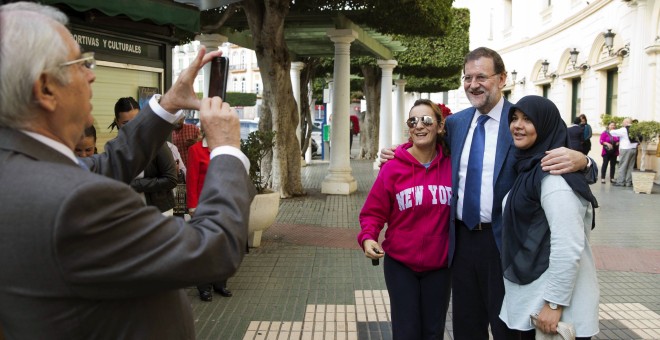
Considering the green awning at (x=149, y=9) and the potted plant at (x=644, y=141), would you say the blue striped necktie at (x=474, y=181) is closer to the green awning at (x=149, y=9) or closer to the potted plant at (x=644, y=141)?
the green awning at (x=149, y=9)

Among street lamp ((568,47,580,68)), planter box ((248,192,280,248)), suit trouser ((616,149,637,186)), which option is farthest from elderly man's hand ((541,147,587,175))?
street lamp ((568,47,580,68))

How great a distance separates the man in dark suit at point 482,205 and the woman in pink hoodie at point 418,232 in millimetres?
91

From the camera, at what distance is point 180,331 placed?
1.63m

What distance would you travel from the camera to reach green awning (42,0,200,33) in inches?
191

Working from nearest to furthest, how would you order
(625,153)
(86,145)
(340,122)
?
(86,145)
(340,122)
(625,153)

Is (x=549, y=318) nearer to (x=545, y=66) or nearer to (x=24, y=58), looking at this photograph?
(x=24, y=58)

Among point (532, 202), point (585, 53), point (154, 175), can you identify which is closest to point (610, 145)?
point (585, 53)

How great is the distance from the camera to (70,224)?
1262 millimetres

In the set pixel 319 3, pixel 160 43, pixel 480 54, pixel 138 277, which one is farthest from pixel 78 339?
pixel 319 3

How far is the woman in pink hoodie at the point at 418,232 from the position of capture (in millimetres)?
3402

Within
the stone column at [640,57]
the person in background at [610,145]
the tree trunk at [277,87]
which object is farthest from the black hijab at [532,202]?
the stone column at [640,57]

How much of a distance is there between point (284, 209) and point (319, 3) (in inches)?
161

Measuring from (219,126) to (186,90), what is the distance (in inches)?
16.1

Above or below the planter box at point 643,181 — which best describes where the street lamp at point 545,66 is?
above
